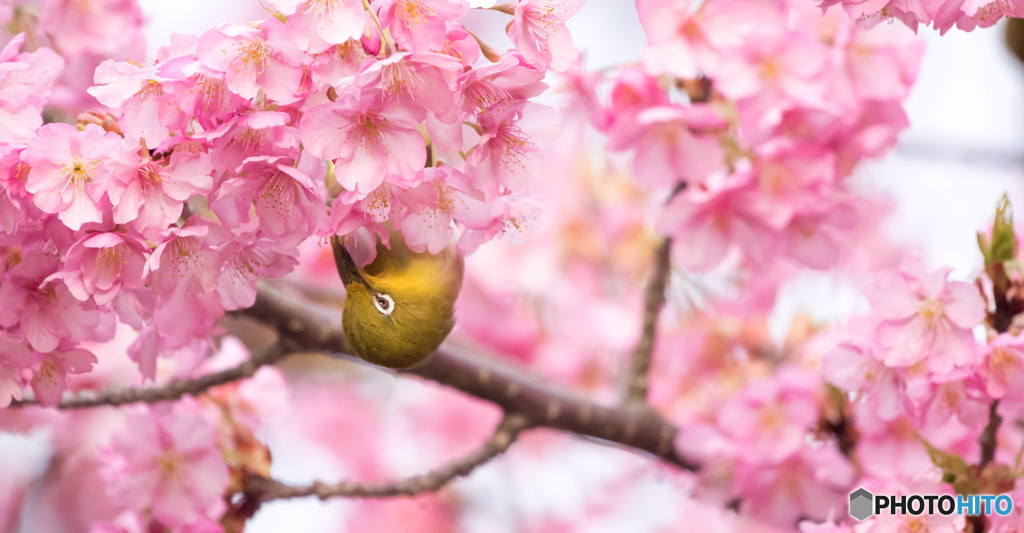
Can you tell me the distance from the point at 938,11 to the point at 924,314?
342 mm

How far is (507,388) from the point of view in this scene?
123 centimetres

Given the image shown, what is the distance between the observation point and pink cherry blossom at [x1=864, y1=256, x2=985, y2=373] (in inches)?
36.2

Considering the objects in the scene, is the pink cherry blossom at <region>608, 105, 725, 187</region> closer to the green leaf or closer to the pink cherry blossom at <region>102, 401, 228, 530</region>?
the green leaf

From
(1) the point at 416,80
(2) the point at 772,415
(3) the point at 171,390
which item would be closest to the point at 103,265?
(1) the point at 416,80

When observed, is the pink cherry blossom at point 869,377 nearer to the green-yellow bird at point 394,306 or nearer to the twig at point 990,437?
the twig at point 990,437

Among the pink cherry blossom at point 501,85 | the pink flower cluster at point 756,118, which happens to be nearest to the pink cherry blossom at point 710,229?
the pink flower cluster at point 756,118

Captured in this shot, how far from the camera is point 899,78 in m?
1.28

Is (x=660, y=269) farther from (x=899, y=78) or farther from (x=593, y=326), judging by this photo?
(x=593, y=326)

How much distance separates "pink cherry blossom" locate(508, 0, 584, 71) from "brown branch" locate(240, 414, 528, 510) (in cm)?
66

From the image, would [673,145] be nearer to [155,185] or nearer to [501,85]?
[501,85]

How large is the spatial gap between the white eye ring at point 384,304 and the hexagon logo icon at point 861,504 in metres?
0.63

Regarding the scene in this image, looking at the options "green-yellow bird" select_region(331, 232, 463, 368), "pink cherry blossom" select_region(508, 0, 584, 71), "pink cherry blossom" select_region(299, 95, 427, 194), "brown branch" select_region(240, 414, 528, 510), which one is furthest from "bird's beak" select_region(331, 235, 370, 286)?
"brown branch" select_region(240, 414, 528, 510)

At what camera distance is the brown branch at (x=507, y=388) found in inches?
42.4

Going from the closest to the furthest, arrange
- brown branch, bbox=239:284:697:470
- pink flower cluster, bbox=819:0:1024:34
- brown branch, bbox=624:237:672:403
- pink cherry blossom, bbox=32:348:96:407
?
pink flower cluster, bbox=819:0:1024:34, pink cherry blossom, bbox=32:348:96:407, brown branch, bbox=239:284:697:470, brown branch, bbox=624:237:672:403
